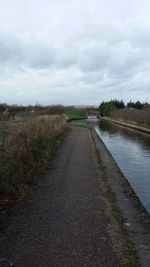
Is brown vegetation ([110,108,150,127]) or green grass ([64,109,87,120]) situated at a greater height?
brown vegetation ([110,108,150,127])

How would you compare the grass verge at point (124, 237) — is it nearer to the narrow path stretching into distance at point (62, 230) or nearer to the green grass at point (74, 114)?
the narrow path stretching into distance at point (62, 230)

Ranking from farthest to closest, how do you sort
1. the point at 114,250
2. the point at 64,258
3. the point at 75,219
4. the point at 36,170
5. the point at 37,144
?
the point at 37,144, the point at 36,170, the point at 75,219, the point at 114,250, the point at 64,258

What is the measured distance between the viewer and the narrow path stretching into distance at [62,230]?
19.6 feet

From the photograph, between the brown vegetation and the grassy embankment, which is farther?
the brown vegetation

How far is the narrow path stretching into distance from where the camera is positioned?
5961 mm

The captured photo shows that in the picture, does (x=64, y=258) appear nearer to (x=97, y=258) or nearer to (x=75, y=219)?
(x=97, y=258)

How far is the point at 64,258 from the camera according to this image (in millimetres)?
5953

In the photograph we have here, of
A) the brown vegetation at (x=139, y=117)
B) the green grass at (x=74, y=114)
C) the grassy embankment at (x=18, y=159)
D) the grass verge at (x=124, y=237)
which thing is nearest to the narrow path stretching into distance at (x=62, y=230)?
the grass verge at (x=124, y=237)

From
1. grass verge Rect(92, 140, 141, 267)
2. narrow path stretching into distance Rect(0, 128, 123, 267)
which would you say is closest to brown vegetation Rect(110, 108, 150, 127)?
narrow path stretching into distance Rect(0, 128, 123, 267)

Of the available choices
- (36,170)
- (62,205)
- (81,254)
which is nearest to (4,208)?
(62,205)

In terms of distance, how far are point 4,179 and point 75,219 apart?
2823mm

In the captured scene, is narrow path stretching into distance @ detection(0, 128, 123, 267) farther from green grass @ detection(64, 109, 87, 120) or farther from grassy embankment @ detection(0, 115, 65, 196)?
green grass @ detection(64, 109, 87, 120)

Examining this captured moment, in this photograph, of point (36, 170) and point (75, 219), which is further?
point (36, 170)

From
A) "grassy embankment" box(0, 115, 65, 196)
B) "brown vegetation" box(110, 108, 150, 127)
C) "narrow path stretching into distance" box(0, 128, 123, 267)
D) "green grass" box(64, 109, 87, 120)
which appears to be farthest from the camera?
"green grass" box(64, 109, 87, 120)
